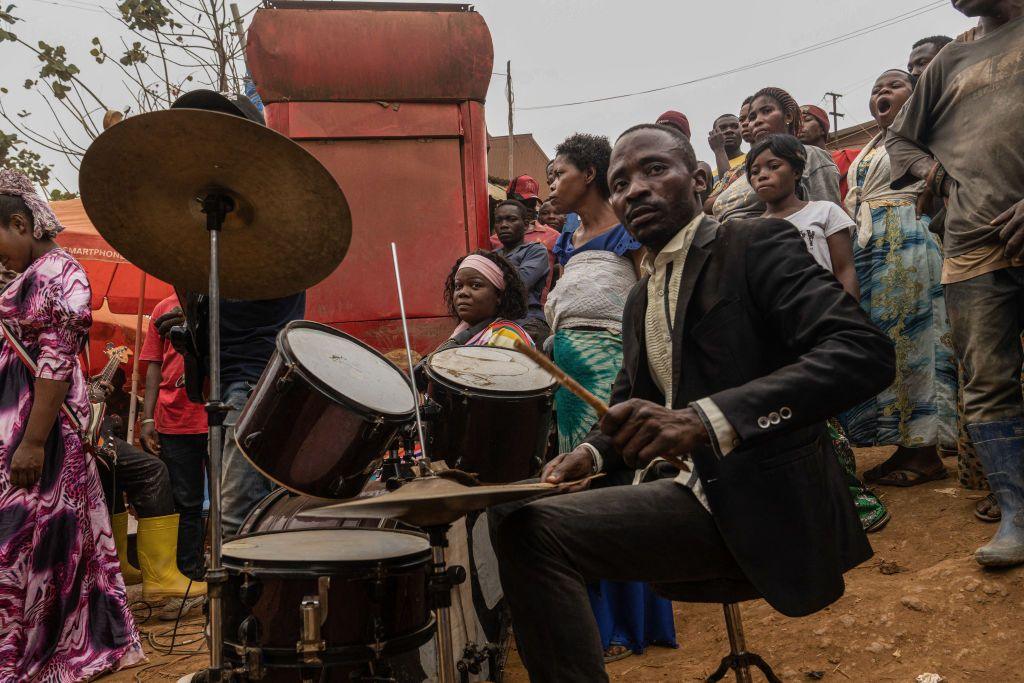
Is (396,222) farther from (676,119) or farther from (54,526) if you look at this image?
(54,526)

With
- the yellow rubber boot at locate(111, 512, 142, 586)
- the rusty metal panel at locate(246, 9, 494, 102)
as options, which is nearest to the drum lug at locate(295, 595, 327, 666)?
the yellow rubber boot at locate(111, 512, 142, 586)

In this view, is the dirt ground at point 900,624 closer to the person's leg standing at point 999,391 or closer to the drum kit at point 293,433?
the person's leg standing at point 999,391

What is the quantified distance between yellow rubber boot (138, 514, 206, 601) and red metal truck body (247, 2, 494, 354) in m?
1.93

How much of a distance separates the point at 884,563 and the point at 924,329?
5.01 feet

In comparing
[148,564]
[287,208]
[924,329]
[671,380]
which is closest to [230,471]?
[287,208]

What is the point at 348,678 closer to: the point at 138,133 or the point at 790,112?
the point at 138,133

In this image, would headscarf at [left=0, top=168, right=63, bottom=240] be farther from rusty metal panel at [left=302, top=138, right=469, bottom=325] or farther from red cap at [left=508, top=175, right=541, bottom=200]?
red cap at [left=508, top=175, right=541, bottom=200]

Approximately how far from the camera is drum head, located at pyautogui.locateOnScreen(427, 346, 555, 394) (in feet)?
12.0

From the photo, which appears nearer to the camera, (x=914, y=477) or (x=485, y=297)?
(x=914, y=477)

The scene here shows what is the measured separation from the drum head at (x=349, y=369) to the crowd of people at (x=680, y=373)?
66 centimetres

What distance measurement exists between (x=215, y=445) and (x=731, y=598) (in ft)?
5.50

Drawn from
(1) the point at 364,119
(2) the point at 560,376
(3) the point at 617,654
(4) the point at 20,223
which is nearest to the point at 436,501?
(2) the point at 560,376

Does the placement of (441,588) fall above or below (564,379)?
below

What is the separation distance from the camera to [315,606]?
2322 millimetres
